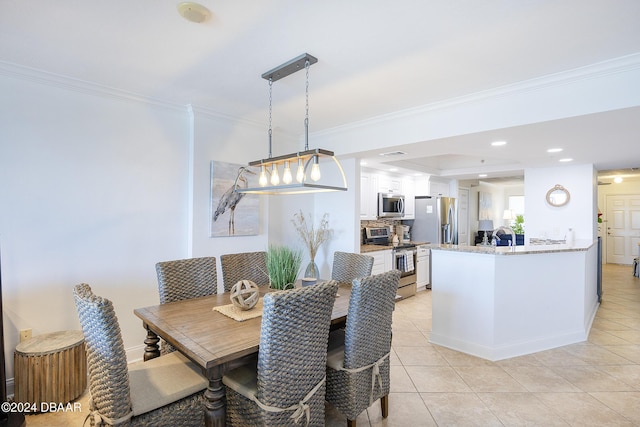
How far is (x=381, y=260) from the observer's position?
4.86 m

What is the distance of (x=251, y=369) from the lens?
1893 mm

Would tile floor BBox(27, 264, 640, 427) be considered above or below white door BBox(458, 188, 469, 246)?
below

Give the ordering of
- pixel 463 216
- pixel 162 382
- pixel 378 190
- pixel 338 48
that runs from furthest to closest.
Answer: pixel 463 216 < pixel 378 190 < pixel 338 48 < pixel 162 382

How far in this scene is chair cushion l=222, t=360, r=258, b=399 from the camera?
1.67 metres

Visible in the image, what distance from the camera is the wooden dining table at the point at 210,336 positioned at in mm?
1544

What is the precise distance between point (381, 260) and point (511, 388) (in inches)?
96.8

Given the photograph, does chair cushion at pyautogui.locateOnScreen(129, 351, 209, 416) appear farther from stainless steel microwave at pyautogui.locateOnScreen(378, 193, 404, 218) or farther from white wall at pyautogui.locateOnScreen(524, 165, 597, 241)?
white wall at pyautogui.locateOnScreen(524, 165, 597, 241)

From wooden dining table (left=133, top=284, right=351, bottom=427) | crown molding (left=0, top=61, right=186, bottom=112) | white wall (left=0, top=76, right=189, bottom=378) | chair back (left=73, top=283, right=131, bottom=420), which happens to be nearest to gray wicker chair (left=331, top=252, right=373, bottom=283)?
wooden dining table (left=133, top=284, right=351, bottom=427)

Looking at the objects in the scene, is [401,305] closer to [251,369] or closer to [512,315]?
[512,315]

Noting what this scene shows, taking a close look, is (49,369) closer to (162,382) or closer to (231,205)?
(162,382)

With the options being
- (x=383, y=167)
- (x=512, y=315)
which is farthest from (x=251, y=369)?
(x=383, y=167)

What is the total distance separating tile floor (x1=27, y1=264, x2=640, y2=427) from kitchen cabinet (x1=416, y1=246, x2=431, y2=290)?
6.44 ft

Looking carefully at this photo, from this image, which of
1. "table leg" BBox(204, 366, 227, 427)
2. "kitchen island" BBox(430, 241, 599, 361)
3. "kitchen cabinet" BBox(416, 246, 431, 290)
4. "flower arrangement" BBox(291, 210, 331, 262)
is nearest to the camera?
"table leg" BBox(204, 366, 227, 427)

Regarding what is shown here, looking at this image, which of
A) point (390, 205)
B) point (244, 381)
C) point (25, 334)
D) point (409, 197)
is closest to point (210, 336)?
point (244, 381)
